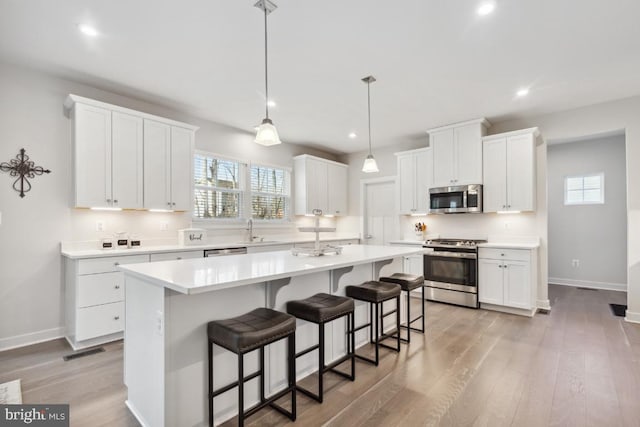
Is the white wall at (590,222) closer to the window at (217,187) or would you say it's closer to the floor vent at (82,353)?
the window at (217,187)

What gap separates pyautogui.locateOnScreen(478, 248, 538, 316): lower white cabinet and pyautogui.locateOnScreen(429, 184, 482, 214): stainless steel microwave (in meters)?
0.68

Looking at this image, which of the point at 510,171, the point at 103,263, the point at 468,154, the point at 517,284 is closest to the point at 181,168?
the point at 103,263

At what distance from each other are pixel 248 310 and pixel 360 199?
15.8 feet

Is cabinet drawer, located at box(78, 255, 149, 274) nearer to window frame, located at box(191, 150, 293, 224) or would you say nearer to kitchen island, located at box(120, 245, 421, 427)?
window frame, located at box(191, 150, 293, 224)

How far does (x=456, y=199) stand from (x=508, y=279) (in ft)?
4.39

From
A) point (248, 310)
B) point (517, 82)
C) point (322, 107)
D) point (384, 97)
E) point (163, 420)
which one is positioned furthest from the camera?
point (322, 107)

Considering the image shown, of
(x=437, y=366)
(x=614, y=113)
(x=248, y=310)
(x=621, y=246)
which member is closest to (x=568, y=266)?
(x=621, y=246)

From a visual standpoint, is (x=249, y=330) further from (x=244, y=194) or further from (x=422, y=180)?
(x=422, y=180)

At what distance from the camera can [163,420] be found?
5.53 ft

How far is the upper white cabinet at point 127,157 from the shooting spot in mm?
3289

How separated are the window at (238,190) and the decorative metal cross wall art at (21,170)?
169 cm

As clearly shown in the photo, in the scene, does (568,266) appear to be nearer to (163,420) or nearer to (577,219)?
(577,219)

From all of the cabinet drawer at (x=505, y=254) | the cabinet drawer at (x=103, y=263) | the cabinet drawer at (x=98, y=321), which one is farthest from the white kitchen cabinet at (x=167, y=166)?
the cabinet drawer at (x=505, y=254)

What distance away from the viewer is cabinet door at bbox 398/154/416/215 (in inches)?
216
